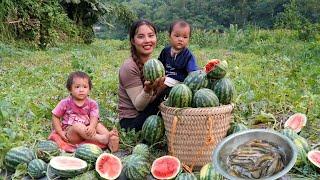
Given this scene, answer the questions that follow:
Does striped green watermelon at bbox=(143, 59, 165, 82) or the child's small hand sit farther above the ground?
striped green watermelon at bbox=(143, 59, 165, 82)

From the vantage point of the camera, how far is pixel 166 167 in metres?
3.99

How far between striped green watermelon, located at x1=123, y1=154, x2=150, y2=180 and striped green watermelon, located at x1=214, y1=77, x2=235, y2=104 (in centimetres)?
92

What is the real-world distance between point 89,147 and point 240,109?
6.97 feet

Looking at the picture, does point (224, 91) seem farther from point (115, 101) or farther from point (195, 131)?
point (115, 101)

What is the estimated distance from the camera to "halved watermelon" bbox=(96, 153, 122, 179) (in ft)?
12.8

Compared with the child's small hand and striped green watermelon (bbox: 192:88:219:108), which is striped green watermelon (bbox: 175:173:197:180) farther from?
the child's small hand

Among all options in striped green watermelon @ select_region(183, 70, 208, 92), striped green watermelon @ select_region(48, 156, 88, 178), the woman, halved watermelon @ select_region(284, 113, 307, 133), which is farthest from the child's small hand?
halved watermelon @ select_region(284, 113, 307, 133)

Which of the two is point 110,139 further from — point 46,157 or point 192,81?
point 192,81

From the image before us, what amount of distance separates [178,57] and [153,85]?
77 cm

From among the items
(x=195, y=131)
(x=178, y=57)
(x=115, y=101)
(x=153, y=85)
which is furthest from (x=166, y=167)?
(x=115, y=101)

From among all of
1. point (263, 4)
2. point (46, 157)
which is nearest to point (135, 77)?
point (46, 157)

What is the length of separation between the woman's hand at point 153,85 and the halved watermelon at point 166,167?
68 cm

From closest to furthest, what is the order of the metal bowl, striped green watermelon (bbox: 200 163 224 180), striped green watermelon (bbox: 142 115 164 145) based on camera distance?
the metal bowl < striped green watermelon (bbox: 200 163 224 180) < striped green watermelon (bbox: 142 115 164 145)

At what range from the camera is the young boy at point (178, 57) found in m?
4.85
